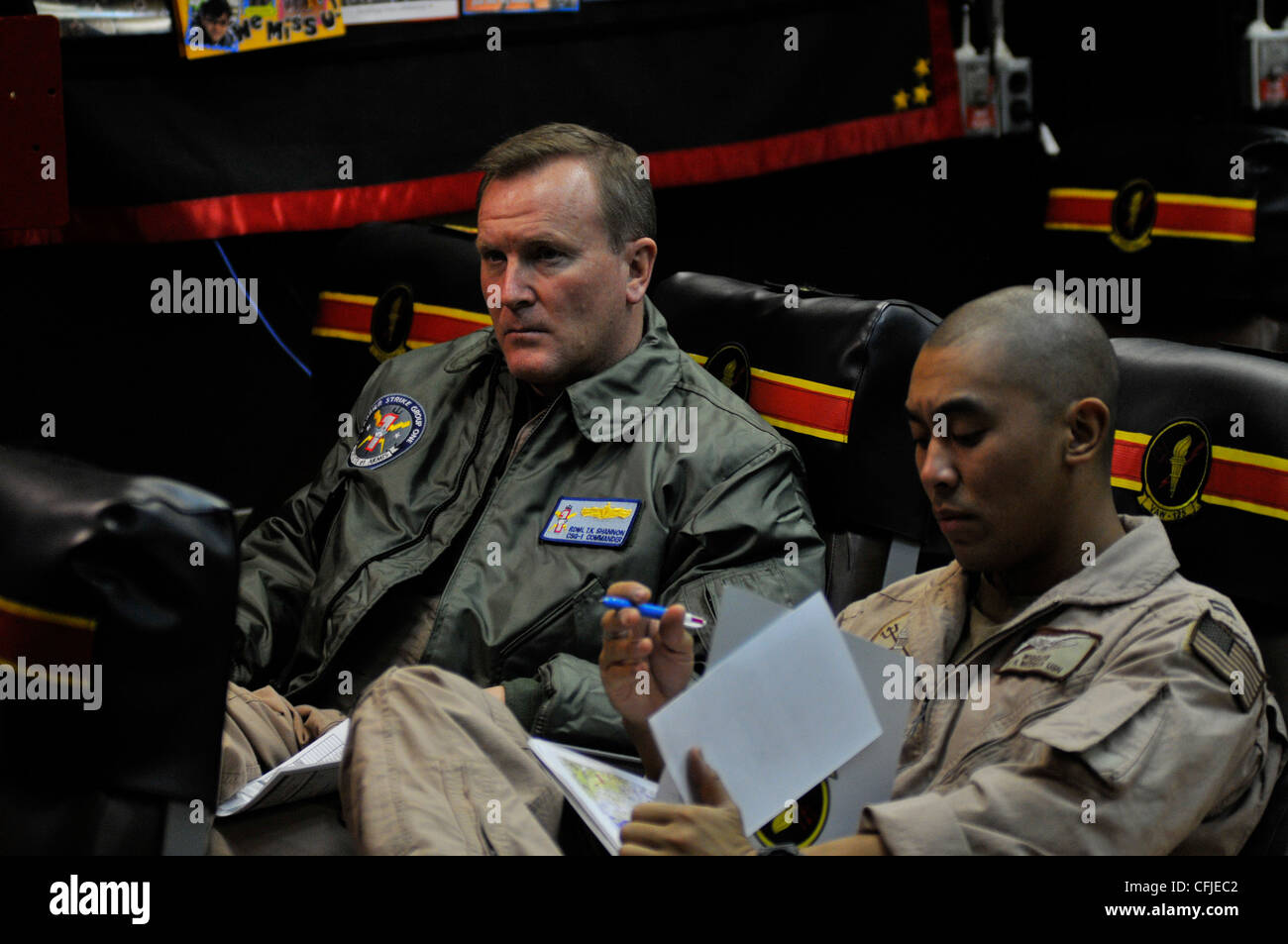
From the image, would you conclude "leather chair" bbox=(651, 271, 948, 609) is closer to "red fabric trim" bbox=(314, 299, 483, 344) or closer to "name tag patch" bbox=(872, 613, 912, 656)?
"name tag patch" bbox=(872, 613, 912, 656)

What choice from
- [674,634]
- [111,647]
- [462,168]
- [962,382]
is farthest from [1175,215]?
[111,647]

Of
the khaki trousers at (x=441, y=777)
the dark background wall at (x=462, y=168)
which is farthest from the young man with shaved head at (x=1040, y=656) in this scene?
the dark background wall at (x=462, y=168)

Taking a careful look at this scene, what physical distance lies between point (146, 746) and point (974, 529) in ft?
2.64

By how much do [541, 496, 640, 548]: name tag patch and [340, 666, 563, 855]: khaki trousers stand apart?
43 centimetres

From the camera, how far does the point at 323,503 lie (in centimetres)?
217

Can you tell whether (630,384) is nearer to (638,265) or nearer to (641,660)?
(638,265)

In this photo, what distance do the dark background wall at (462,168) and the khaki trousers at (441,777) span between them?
1.13m

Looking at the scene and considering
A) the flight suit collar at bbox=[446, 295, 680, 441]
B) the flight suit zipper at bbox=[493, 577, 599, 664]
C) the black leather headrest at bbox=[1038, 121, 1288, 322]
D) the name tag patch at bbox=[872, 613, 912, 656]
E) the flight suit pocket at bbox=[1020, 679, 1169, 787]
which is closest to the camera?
the flight suit pocket at bbox=[1020, 679, 1169, 787]

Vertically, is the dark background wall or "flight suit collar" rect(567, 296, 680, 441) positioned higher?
the dark background wall

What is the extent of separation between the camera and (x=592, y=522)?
1887 millimetres

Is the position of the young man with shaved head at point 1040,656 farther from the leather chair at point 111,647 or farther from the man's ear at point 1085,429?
the leather chair at point 111,647

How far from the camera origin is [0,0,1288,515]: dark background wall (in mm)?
2760

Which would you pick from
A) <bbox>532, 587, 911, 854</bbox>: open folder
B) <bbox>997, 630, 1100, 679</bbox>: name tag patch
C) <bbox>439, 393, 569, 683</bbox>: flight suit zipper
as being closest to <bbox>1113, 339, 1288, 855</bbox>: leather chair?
<bbox>997, 630, 1100, 679</bbox>: name tag patch
